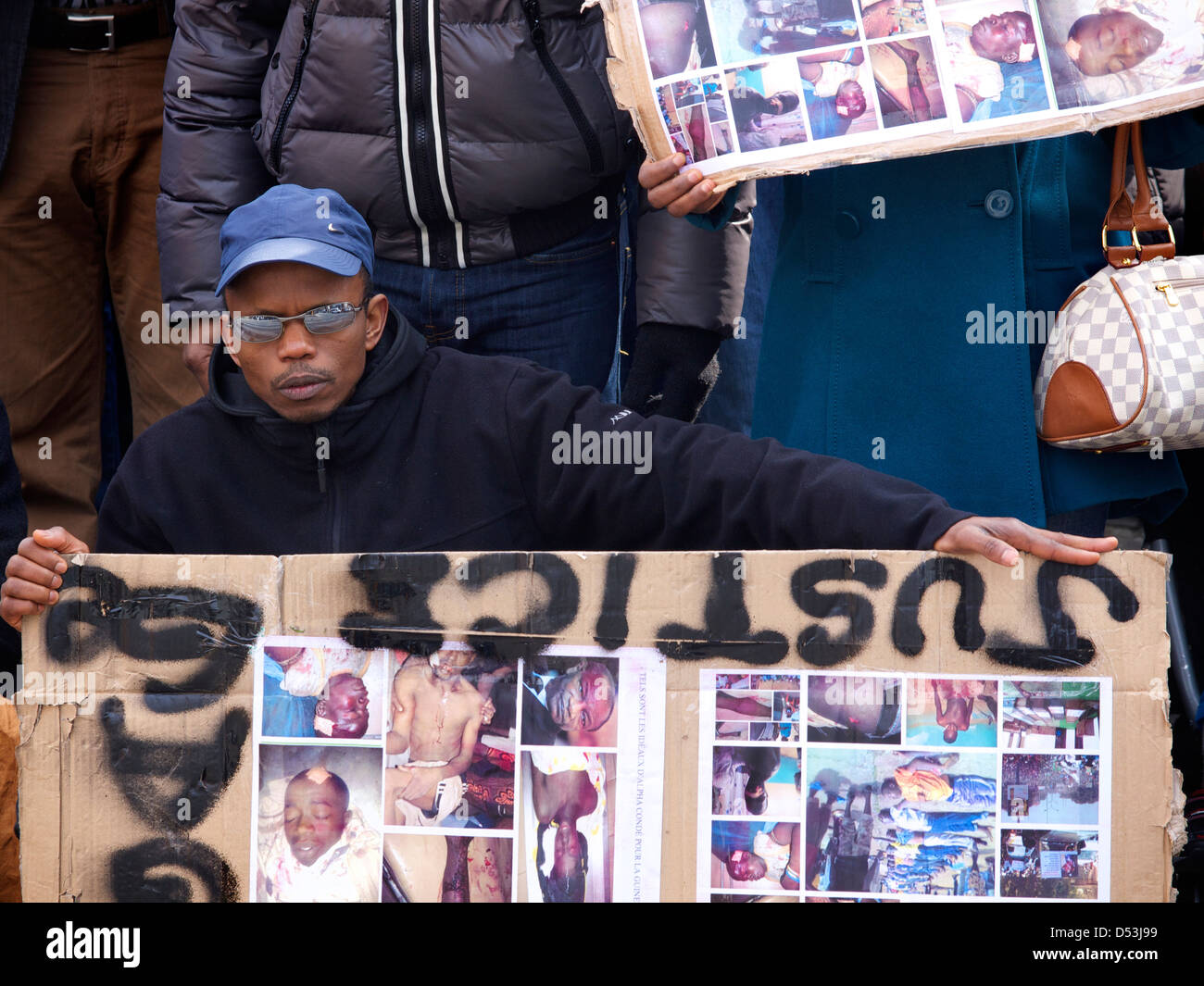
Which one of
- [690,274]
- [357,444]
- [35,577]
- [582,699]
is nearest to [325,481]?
[357,444]

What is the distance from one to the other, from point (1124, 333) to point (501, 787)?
4.30 feet

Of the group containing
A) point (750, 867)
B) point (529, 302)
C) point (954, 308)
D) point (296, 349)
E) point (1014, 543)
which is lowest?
point (750, 867)

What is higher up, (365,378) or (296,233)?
(296,233)

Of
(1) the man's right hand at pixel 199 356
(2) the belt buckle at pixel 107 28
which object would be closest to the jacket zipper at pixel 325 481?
(1) the man's right hand at pixel 199 356

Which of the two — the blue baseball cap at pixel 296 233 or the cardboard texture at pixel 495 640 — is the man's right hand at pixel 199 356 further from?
the cardboard texture at pixel 495 640

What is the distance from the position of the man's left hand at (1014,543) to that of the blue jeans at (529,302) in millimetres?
1279

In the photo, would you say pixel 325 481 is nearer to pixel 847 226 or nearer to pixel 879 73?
pixel 847 226

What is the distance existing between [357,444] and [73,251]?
1.64 metres

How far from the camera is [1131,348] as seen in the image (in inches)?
100.0

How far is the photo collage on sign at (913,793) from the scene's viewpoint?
2.13 m

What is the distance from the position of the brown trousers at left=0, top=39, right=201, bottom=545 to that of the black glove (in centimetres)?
140

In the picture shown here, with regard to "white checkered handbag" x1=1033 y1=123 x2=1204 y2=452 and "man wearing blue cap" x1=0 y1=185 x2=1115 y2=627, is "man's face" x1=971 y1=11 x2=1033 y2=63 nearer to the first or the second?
"white checkered handbag" x1=1033 y1=123 x2=1204 y2=452

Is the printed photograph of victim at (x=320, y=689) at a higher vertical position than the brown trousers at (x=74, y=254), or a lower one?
lower

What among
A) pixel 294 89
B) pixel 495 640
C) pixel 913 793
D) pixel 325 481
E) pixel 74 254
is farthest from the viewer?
pixel 74 254
